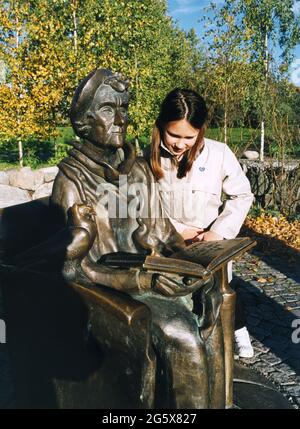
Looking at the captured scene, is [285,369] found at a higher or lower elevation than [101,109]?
lower

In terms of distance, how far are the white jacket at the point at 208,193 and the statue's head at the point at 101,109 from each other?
22.7 inches

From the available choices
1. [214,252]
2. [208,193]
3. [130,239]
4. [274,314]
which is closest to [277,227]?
[274,314]

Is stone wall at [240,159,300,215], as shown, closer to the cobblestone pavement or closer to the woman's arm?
the cobblestone pavement

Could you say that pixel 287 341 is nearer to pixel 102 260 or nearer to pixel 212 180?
pixel 212 180

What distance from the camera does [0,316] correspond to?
468cm

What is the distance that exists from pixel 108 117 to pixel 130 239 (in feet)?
2.22

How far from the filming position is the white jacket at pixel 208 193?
301cm

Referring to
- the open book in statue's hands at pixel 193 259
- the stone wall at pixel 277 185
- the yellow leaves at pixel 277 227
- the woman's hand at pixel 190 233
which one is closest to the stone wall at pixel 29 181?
the yellow leaves at pixel 277 227

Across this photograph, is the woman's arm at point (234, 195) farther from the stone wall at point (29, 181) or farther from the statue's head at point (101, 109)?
the stone wall at point (29, 181)

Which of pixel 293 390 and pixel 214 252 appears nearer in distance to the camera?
pixel 214 252

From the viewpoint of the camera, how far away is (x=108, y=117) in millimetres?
2453

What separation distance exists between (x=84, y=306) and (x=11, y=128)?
10724 millimetres

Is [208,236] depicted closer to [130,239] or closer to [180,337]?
[130,239]

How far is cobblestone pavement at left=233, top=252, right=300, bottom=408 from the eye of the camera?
3727mm
